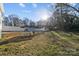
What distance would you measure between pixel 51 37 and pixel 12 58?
50 centimetres

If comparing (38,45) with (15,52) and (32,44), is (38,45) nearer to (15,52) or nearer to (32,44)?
(32,44)

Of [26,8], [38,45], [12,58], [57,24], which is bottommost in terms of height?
[12,58]

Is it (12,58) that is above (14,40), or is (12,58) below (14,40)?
below

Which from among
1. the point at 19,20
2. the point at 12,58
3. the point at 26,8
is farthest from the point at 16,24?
the point at 12,58

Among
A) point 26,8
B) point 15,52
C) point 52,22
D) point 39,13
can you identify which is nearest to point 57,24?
point 52,22

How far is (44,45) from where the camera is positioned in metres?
2.31

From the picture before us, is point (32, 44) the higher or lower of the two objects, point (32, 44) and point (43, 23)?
the lower

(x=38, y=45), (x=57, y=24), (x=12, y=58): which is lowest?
(x=12, y=58)

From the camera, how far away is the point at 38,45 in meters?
2.31

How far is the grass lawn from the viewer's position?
229 centimetres

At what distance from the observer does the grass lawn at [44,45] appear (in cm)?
229

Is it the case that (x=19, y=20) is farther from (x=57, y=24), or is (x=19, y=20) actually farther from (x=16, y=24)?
(x=57, y=24)

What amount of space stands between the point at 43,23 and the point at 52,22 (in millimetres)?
103

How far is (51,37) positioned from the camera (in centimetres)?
234
